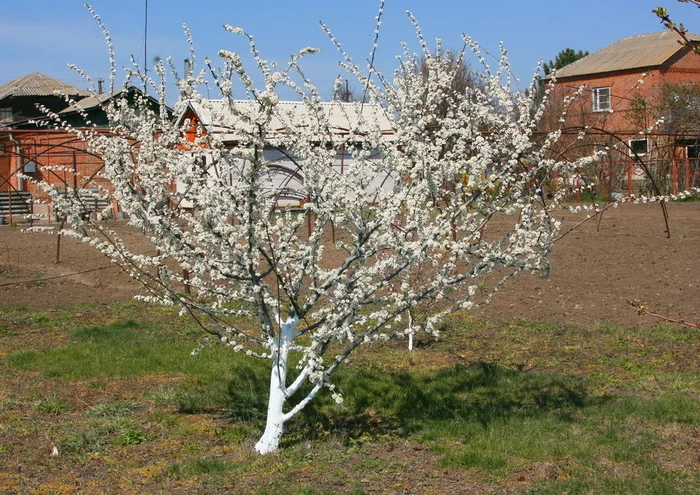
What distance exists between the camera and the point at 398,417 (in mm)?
6121

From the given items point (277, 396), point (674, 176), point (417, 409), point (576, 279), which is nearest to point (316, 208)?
point (277, 396)

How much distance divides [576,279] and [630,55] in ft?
101

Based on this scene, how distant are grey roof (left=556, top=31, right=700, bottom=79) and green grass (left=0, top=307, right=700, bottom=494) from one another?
3050 centimetres

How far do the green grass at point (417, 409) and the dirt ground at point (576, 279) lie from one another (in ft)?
3.62

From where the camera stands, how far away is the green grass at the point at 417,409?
16.4ft

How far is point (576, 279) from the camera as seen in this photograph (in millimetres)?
11742

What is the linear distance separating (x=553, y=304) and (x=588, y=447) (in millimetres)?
5419

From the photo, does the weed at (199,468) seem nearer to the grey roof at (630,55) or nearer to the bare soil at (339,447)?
the bare soil at (339,447)

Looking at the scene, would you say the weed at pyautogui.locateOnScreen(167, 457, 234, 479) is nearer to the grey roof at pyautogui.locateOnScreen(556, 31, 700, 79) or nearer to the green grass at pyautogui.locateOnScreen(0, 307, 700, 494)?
the green grass at pyautogui.locateOnScreen(0, 307, 700, 494)

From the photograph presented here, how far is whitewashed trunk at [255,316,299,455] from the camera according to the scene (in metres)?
5.32

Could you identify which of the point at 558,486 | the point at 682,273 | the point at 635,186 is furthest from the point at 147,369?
the point at 635,186

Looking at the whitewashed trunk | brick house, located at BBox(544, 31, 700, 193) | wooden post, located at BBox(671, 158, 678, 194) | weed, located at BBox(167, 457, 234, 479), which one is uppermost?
brick house, located at BBox(544, 31, 700, 193)

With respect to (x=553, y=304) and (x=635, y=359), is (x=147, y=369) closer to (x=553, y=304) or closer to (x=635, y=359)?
(x=635, y=359)

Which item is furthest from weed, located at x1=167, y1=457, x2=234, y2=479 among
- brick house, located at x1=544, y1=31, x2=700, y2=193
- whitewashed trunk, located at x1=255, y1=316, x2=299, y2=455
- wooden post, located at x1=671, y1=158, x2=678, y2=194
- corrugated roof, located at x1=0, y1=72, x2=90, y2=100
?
corrugated roof, located at x1=0, y1=72, x2=90, y2=100
